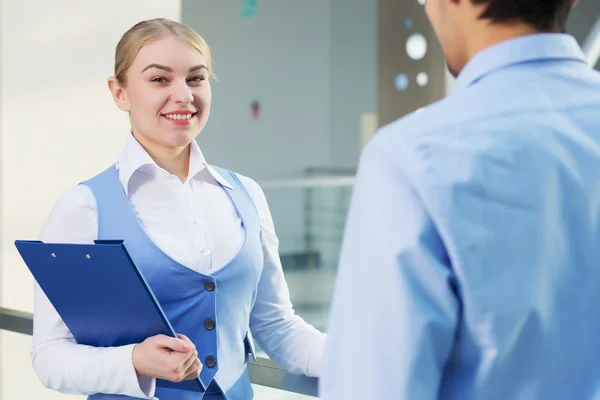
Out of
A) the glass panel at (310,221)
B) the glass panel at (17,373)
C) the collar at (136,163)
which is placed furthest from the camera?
the glass panel at (310,221)

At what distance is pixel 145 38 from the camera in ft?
4.88

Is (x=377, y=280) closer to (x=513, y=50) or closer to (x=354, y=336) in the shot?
(x=354, y=336)

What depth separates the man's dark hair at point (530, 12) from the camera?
0.82 metres

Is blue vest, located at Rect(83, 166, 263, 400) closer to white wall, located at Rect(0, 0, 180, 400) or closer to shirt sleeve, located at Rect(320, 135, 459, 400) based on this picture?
shirt sleeve, located at Rect(320, 135, 459, 400)

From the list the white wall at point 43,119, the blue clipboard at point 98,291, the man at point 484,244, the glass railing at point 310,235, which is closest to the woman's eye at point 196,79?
the blue clipboard at point 98,291

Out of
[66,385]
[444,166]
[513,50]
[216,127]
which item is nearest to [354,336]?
[444,166]

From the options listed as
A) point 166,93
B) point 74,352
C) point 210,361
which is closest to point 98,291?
point 74,352

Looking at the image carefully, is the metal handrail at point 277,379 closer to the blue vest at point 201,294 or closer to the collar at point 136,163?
the blue vest at point 201,294

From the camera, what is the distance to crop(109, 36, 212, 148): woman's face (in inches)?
58.0

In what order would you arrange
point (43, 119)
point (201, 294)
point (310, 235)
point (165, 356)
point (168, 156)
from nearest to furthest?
point (165, 356), point (201, 294), point (168, 156), point (43, 119), point (310, 235)

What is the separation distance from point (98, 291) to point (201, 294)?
0.17 m

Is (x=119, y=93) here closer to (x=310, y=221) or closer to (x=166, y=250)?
(x=166, y=250)

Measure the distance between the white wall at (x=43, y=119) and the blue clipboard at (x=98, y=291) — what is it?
1.15 metres

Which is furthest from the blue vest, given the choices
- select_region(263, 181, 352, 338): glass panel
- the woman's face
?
select_region(263, 181, 352, 338): glass panel
